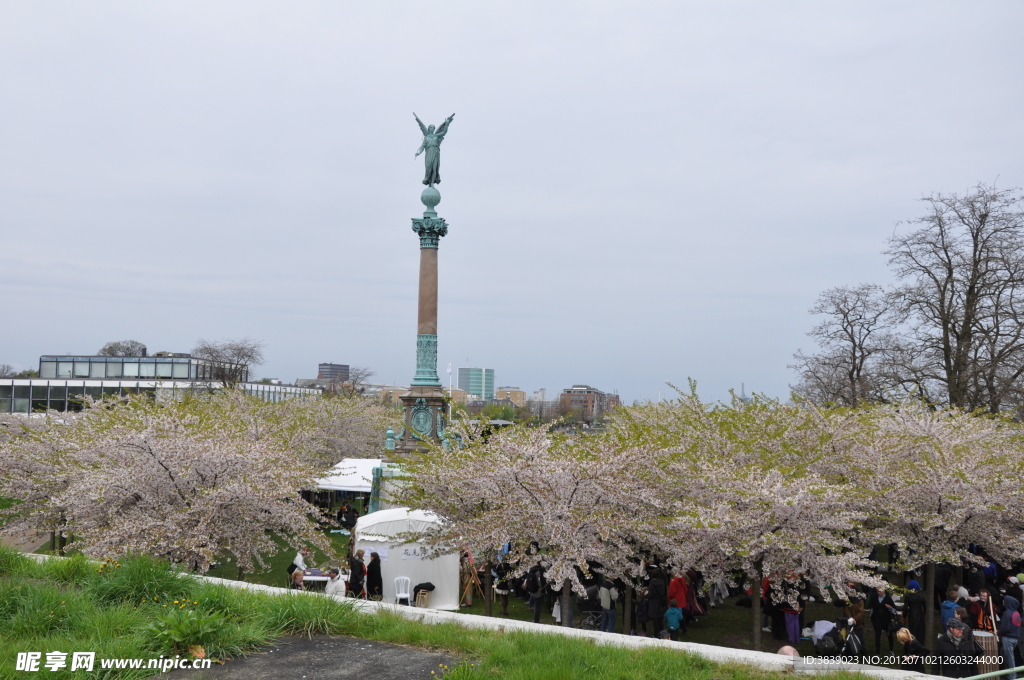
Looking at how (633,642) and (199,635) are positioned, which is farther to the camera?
(633,642)

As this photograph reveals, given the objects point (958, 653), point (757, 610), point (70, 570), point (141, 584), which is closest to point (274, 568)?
point (70, 570)

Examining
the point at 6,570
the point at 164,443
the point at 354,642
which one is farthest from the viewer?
the point at 164,443

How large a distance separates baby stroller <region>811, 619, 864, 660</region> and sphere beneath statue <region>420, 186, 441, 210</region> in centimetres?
2937

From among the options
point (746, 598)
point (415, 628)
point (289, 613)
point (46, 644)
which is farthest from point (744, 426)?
point (46, 644)

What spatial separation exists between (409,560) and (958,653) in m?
10.6

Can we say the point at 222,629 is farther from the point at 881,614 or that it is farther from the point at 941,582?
the point at 941,582

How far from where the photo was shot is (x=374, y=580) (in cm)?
1611

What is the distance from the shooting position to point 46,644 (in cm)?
793

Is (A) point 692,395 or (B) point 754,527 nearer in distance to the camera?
(B) point 754,527

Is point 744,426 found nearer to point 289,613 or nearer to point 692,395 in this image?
point 692,395

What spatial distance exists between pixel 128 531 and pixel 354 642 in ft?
20.7

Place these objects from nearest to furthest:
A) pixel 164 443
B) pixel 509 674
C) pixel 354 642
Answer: pixel 509 674, pixel 354 642, pixel 164 443

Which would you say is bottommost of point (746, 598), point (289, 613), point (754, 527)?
point (746, 598)

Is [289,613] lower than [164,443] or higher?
lower
